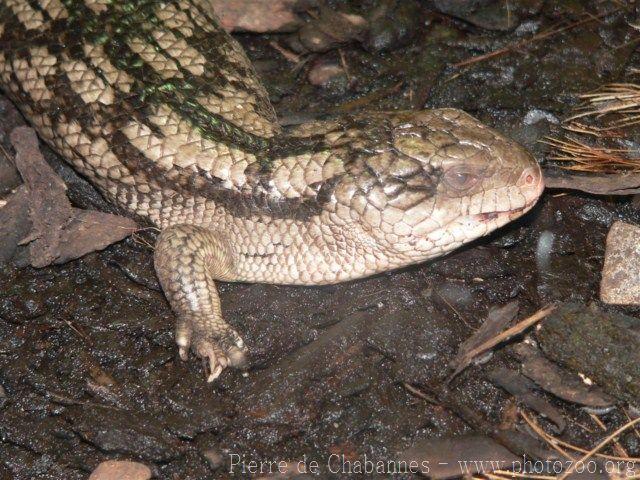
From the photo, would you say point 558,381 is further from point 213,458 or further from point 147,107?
point 147,107

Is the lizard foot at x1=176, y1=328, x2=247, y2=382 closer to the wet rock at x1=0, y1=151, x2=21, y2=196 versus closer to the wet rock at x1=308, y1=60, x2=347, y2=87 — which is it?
the wet rock at x1=0, y1=151, x2=21, y2=196

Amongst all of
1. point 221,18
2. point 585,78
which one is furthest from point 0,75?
point 585,78

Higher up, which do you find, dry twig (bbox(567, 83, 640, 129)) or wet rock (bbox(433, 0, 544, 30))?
wet rock (bbox(433, 0, 544, 30))

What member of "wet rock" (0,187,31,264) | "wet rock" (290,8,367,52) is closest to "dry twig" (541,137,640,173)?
"wet rock" (290,8,367,52)

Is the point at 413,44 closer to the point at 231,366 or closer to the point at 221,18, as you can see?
the point at 221,18

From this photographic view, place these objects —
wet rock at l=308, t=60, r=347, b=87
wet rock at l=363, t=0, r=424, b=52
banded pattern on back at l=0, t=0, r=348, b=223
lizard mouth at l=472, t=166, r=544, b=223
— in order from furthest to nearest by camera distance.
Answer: wet rock at l=363, t=0, r=424, b=52, wet rock at l=308, t=60, r=347, b=87, banded pattern on back at l=0, t=0, r=348, b=223, lizard mouth at l=472, t=166, r=544, b=223

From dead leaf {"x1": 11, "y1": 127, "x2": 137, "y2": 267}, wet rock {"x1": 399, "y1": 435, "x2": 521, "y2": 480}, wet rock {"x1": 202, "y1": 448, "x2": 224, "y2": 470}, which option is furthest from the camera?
dead leaf {"x1": 11, "y1": 127, "x2": 137, "y2": 267}

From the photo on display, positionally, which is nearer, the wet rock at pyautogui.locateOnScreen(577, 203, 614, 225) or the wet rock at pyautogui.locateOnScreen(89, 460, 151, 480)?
the wet rock at pyautogui.locateOnScreen(89, 460, 151, 480)

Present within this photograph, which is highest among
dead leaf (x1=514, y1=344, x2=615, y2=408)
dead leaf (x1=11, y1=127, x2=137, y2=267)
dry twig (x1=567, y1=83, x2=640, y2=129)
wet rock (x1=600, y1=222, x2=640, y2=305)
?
dry twig (x1=567, y1=83, x2=640, y2=129)
